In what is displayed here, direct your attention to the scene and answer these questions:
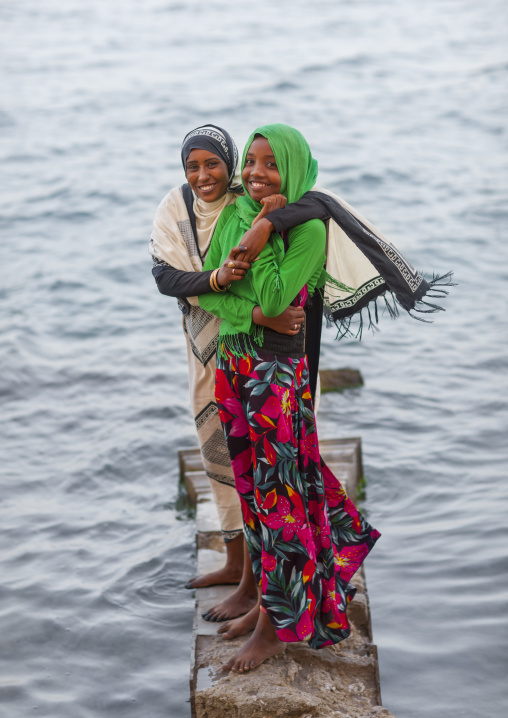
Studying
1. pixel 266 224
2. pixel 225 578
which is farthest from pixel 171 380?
pixel 266 224

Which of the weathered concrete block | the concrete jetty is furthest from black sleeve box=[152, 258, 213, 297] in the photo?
the weathered concrete block

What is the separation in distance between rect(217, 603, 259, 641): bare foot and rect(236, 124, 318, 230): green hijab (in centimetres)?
124

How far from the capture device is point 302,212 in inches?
92.0

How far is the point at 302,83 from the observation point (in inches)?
627

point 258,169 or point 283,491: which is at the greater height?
point 258,169

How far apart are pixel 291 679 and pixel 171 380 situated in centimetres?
392

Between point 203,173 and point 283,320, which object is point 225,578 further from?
point 203,173

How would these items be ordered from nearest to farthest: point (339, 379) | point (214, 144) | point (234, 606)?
point (214, 144)
point (234, 606)
point (339, 379)

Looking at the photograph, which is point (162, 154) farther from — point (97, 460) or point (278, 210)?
point (278, 210)

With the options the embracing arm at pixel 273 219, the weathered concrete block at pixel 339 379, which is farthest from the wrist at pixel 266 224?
the weathered concrete block at pixel 339 379

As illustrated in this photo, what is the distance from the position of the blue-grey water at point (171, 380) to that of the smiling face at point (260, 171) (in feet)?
5.97

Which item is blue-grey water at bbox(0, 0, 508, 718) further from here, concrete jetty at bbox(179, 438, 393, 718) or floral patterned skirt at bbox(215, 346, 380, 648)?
floral patterned skirt at bbox(215, 346, 380, 648)

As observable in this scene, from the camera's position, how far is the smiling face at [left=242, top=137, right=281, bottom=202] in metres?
2.29

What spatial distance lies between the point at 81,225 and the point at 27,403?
16.2 ft
